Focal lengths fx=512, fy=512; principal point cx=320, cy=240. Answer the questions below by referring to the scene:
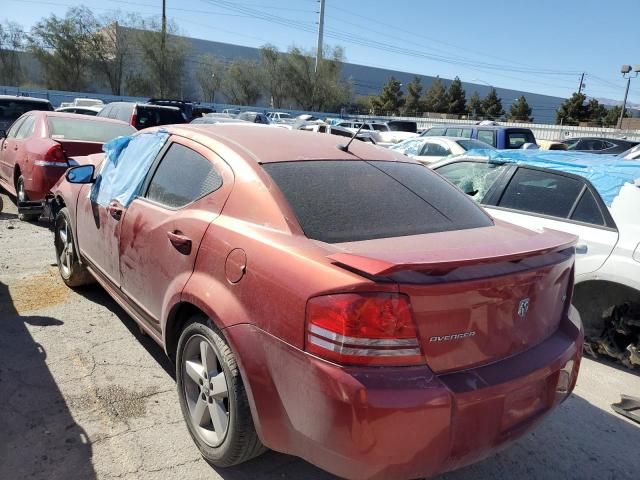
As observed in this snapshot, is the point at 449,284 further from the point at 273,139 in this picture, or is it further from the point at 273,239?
the point at 273,139

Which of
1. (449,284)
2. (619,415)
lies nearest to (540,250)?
(449,284)

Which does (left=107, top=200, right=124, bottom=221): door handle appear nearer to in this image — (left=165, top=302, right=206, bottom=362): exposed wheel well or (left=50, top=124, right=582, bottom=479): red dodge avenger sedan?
(left=50, top=124, right=582, bottom=479): red dodge avenger sedan

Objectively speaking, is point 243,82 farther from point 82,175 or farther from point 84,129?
point 82,175

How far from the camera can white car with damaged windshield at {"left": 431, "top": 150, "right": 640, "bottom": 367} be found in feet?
12.4

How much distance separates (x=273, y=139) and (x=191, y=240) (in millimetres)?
835

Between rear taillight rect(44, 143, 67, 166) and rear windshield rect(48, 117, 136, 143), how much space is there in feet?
1.18

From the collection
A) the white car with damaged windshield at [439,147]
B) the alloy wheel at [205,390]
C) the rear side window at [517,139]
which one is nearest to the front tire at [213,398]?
the alloy wheel at [205,390]

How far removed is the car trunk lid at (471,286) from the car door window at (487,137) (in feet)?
40.4

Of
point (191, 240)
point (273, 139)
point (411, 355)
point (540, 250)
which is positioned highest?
point (273, 139)

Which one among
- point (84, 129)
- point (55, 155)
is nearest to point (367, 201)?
point (55, 155)

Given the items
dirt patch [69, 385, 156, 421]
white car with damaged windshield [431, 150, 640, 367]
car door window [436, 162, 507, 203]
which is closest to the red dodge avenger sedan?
dirt patch [69, 385, 156, 421]

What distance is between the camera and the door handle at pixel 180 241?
2633mm

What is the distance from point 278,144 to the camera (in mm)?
2943

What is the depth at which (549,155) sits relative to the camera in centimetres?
517
